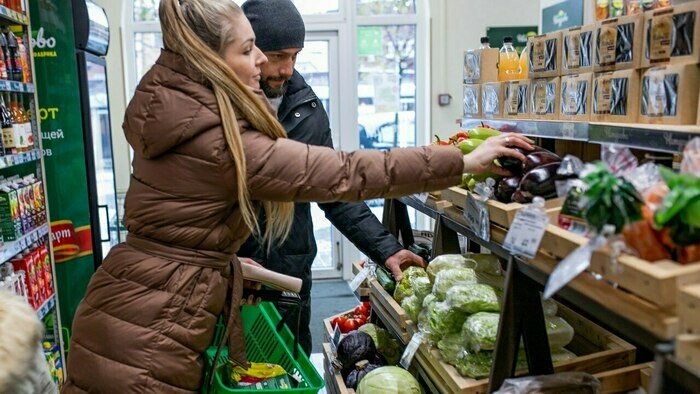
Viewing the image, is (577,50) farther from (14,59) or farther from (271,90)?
(14,59)

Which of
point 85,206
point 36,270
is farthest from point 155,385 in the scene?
point 85,206

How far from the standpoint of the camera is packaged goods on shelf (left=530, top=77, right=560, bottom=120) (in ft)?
6.30

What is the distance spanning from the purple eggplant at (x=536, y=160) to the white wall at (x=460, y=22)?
4.75 m

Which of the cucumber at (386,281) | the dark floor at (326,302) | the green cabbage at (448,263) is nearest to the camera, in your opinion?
the green cabbage at (448,263)

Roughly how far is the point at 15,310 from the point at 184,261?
416 millimetres

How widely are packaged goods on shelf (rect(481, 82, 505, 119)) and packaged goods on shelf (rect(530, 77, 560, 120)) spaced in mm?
226

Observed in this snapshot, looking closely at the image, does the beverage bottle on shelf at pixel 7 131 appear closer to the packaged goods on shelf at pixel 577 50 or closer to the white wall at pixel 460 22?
the packaged goods on shelf at pixel 577 50

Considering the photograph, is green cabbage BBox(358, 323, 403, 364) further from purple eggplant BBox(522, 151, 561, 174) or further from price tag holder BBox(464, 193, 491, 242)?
purple eggplant BBox(522, 151, 561, 174)

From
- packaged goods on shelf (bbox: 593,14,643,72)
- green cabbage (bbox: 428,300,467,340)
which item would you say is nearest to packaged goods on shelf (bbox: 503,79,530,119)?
packaged goods on shelf (bbox: 593,14,643,72)

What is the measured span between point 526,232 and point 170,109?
91 centimetres

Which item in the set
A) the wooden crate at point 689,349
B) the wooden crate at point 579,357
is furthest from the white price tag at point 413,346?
the wooden crate at point 689,349

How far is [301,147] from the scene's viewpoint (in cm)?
156

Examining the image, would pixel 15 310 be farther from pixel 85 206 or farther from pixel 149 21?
pixel 149 21

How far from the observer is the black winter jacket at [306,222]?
7.99 ft
